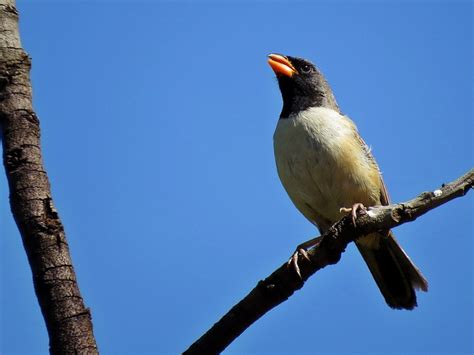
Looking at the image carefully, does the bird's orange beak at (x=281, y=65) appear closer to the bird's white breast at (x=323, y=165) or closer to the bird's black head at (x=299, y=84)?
the bird's black head at (x=299, y=84)

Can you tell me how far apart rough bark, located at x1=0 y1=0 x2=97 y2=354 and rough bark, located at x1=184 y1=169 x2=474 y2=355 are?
75 cm

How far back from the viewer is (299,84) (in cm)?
747

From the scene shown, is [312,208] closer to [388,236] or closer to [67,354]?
[388,236]

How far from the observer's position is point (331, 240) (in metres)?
4.27

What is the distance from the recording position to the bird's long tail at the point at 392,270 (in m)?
6.46

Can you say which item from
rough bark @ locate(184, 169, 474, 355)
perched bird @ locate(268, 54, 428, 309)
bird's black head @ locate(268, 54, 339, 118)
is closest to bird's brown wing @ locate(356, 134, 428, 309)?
perched bird @ locate(268, 54, 428, 309)

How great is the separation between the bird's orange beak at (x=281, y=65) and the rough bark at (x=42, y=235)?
13.8ft

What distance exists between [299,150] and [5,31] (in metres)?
3.17

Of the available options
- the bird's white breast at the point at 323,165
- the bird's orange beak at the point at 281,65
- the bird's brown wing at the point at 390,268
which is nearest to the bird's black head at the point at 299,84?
the bird's orange beak at the point at 281,65

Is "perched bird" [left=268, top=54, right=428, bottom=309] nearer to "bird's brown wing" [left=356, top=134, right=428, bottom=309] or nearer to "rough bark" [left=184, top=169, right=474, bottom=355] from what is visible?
"bird's brown wing" [left=356, top=134, right=428, bottom=309]

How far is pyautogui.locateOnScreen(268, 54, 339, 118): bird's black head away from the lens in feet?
23.6

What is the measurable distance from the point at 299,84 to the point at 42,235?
4583 mm

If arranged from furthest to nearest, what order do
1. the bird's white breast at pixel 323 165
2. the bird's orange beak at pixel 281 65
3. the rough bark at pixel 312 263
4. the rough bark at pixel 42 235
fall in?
the bird's orange beak at pixel 281 65
the bird's white breast at pixel 323 165
the rough bark at pixel 312 263
the rough bark at pixel 42 235

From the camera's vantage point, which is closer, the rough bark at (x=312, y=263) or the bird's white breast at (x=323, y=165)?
the rough bark at (x=312, y=263)
